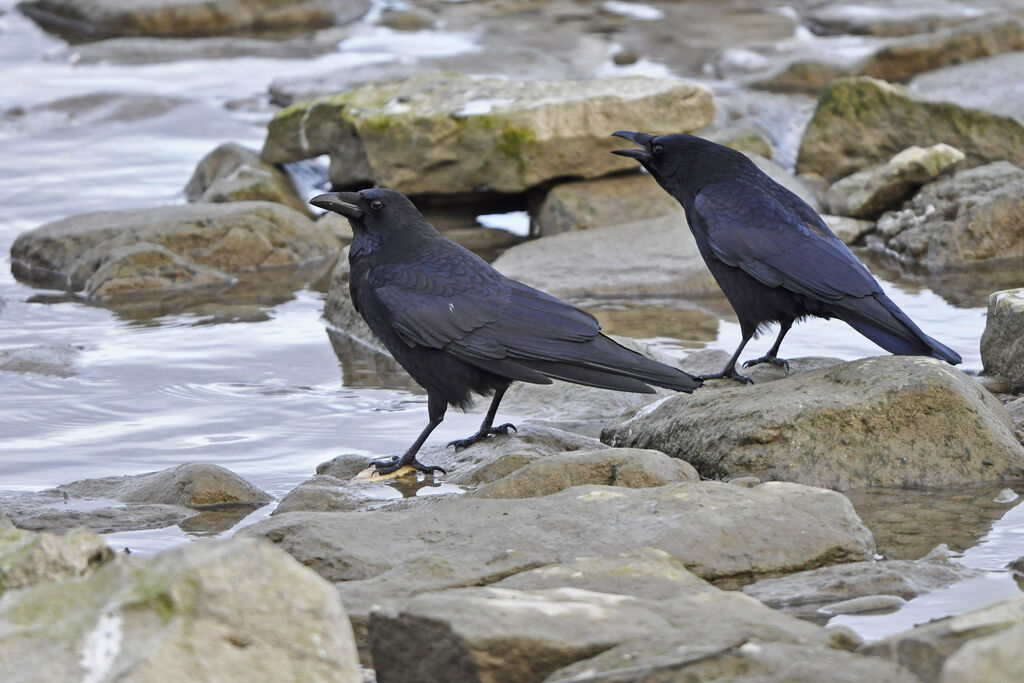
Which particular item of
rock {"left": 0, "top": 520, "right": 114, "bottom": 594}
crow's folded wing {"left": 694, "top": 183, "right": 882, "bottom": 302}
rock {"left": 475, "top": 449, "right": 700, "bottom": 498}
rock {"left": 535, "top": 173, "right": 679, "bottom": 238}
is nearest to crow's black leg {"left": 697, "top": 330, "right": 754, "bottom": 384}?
crow's folded wing {"left": 694, "top": 183, "right": 882, "bottom": 302}

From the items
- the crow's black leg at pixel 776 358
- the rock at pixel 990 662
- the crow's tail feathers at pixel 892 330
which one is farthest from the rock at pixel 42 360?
the rock at pixel 990 662

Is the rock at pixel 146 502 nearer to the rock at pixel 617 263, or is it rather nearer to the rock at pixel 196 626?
the rock at pixel 196 626

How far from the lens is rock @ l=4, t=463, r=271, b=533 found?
5.08 meters

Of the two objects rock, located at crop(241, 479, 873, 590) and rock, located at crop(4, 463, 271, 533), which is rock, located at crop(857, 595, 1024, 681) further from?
rock, located at crop(4, 463, 271, 533)

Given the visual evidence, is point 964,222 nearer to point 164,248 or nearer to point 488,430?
point 488,430

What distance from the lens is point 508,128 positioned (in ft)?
35.3

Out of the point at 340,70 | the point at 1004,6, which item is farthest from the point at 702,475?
the point at 1004,6

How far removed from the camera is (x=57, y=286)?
394 inches

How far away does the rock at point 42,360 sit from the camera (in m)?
7.58

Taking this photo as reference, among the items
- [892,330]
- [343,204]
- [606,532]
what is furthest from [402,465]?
[892,330]

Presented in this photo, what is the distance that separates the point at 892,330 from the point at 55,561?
3.66 metres

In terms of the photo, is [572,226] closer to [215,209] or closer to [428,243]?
[215,209]

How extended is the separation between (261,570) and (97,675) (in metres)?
0.38

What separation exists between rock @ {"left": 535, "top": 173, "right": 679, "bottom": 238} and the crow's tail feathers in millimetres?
4922
